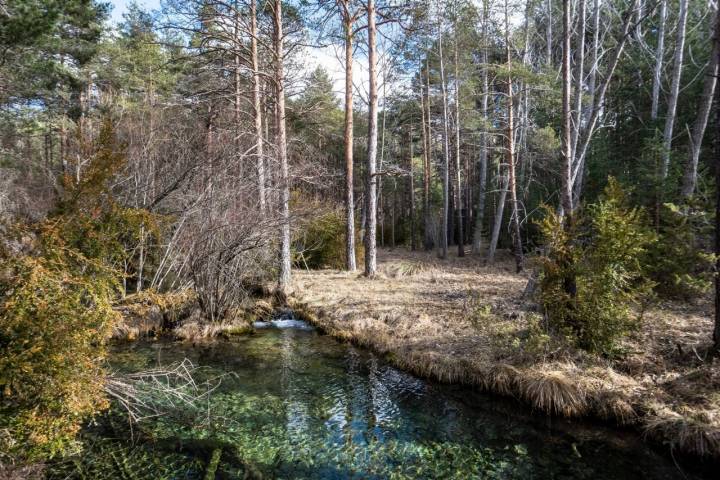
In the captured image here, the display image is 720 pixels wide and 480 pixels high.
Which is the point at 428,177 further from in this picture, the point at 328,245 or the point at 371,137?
the point at 371,137

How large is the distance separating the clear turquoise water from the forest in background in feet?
3.38

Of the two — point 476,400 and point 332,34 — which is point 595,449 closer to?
point 476,400

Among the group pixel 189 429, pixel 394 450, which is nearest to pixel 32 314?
pixel 189 429

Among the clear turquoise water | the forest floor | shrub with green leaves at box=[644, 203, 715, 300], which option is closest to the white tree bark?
the forest floor

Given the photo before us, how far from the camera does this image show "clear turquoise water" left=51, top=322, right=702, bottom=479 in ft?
13.5

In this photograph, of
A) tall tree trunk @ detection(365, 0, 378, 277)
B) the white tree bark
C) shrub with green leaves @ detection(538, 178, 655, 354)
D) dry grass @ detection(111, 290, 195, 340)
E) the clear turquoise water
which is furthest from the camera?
the white tree bark

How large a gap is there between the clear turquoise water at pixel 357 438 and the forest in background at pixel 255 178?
40.6 inches

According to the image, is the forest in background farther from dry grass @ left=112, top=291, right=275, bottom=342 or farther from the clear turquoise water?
the clear turquoise water

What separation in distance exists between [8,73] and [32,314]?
1037 cm

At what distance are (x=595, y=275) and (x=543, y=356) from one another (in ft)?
4.28

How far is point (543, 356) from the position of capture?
18.9 ft

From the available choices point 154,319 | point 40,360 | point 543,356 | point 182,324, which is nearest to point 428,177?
point 182,324

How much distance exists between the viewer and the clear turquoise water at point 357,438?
13.5 ft

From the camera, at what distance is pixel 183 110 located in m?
13.0
